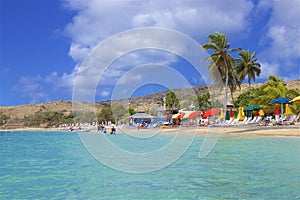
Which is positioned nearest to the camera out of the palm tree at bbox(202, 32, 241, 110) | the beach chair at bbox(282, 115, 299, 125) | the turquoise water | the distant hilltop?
the turquoise water

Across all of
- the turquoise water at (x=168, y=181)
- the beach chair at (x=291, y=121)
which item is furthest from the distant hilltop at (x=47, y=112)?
the turquoise water at (x=168, y=181)

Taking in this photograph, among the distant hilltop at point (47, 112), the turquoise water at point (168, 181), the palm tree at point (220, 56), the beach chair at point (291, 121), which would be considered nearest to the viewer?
the turquoise water at point (168, 181)

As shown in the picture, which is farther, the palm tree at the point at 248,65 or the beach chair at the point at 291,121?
the palm tree at the point at 248,65

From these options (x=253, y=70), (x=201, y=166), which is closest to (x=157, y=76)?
(x=201, y=166)

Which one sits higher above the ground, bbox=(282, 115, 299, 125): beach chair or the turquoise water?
bbox=(282, 115, 299, 125): beach chair

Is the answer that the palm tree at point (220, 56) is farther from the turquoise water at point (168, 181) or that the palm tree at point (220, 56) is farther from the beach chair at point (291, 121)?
the turquoise water at point (168, 181)

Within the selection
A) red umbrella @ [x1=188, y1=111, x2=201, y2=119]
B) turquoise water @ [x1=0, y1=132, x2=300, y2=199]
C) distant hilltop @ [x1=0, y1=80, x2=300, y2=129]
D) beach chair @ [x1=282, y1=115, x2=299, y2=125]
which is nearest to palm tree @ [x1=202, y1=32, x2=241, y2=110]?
red umbrella @ [x1=188, y1=111, x2=201, y2=119]

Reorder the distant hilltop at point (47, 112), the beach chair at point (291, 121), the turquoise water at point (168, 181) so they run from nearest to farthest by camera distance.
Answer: the turquoise water at point (168, 181) < the beach chair at point (291, 121) < the distant hilltop at point (47, 112)

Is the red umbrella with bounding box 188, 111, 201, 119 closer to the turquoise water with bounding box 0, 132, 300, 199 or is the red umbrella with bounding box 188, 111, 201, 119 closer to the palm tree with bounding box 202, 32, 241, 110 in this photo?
the palm tree with bounding box 202, 32, 241, 110

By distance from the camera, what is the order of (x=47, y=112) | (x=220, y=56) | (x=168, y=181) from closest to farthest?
1. (x=168, y=181)
2. (x=220, y=56)
3. (x=47, y=112)

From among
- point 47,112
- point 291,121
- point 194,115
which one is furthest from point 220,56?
point 47,112

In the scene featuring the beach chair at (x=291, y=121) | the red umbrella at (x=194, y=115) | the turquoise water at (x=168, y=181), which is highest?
the red umbrella at (x=194, y=115)

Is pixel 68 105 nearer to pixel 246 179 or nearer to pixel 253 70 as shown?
pixel 253 70

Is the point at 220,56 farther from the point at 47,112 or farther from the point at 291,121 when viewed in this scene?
the point at 47,112
